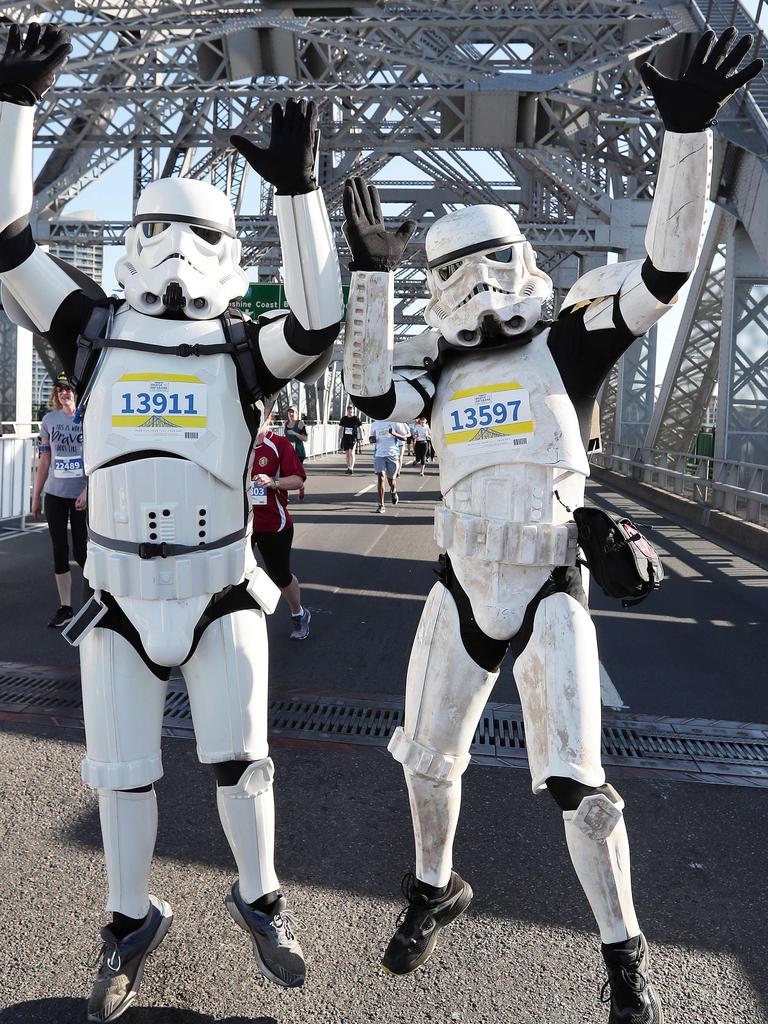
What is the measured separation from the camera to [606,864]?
2404 mm

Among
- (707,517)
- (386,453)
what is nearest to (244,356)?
(386,453)

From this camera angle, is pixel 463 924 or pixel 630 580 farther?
pixel 463 924

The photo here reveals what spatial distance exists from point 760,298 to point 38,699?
11.5m

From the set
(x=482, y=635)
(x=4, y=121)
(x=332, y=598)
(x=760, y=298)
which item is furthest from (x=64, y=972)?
(x=760, y=298)

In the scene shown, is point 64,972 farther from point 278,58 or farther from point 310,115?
point 278,58

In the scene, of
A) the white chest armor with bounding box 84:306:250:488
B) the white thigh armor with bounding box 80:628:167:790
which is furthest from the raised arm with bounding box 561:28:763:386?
the white thigh armor with bounding box 80:628:167:790

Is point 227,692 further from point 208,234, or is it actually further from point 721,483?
point 721,483

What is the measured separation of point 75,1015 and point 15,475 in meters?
10.1

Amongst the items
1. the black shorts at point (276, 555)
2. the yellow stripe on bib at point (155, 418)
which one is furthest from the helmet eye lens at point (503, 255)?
the black shorts at point (276, 555)

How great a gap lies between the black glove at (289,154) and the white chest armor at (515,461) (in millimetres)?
766

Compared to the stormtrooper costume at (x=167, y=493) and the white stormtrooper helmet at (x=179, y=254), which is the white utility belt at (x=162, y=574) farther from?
the white stormtrooper helmet at (x=179, y=254)

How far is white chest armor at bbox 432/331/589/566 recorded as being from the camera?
2650 millimetres

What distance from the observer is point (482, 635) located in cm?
273

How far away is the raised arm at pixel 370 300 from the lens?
2682mm
